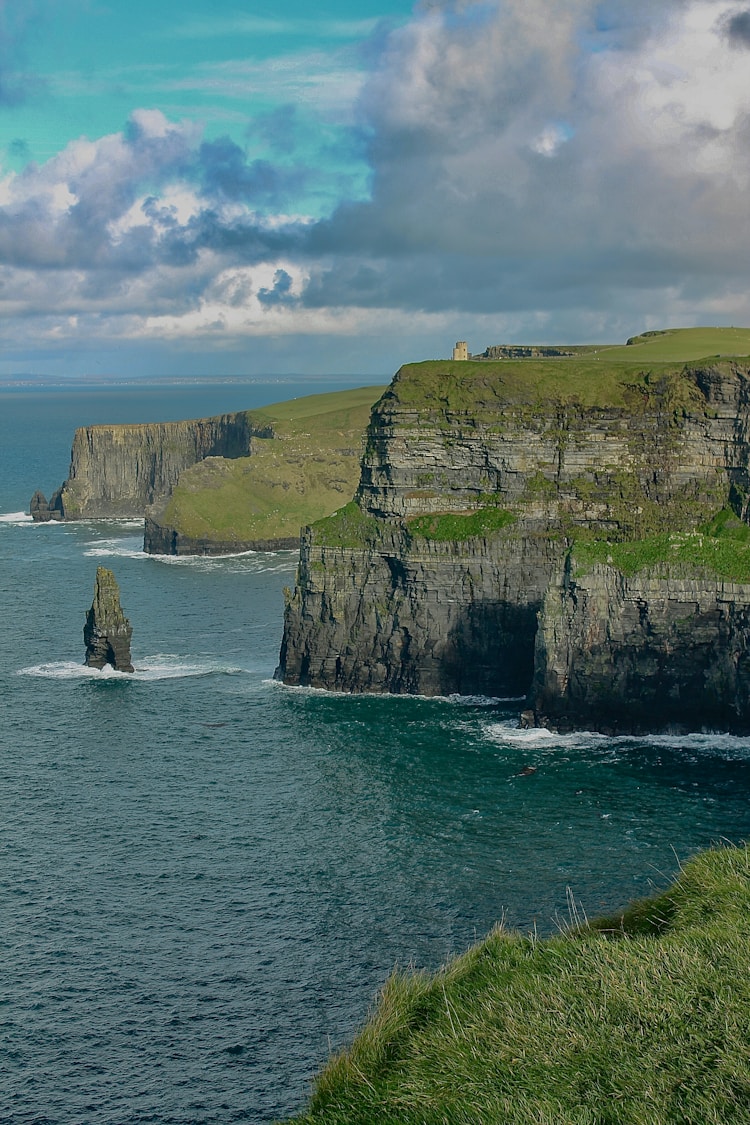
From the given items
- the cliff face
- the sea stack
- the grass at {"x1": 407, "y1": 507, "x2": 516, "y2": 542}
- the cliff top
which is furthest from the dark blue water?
the cliff top

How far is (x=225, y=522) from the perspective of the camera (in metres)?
174

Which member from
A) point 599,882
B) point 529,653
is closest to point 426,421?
point 529,653

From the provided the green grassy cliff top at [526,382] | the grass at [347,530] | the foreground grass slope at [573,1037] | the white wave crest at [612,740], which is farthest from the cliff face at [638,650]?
the foreground grass slope at [573,1037]

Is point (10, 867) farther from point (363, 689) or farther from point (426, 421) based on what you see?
point (426, 421)

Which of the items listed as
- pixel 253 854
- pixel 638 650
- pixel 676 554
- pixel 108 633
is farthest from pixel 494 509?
pixel 253 854

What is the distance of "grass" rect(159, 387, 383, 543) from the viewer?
6816 inches

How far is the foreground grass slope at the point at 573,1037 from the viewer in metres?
20.7

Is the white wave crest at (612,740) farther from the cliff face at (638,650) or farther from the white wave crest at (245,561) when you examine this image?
the white wave crest at (245,561)

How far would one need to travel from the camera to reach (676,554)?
86.4 meters

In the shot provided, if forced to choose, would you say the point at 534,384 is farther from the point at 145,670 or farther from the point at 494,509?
the point at 145,670

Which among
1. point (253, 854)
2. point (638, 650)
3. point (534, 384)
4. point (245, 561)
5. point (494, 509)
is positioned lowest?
point (253, 854)

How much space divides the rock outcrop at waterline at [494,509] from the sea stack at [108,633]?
13.6 meters

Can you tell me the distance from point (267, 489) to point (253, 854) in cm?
12202

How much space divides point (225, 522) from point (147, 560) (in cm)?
1521
